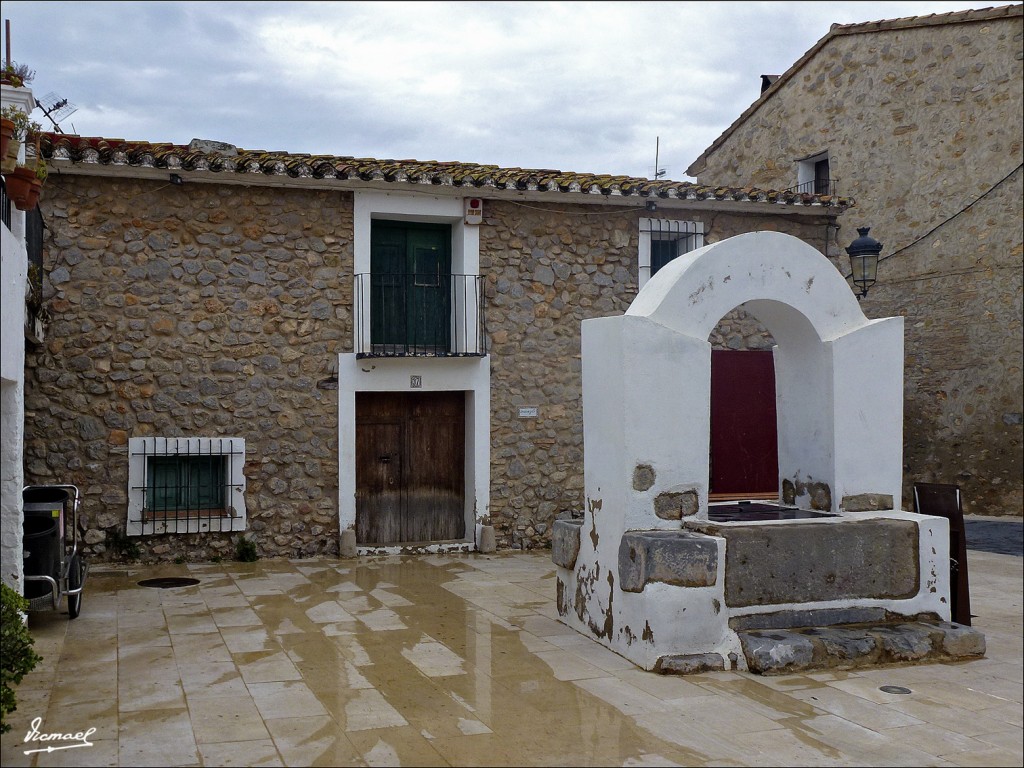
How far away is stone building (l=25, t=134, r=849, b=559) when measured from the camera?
369 inches

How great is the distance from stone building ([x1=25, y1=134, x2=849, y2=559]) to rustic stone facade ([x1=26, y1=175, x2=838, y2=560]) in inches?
0.9

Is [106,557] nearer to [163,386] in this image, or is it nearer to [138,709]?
[163,386]

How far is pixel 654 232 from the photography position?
37.4ft

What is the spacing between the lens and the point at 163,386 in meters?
9.60

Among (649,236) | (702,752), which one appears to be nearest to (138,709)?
(702,752)

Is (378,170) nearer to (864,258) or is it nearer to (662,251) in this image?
(662,251)

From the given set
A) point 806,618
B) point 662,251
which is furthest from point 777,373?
point 662,251

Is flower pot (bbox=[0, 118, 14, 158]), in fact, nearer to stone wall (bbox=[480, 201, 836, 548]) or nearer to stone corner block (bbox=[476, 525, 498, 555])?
stone wall (bbox=[480, 201, 836, 548])

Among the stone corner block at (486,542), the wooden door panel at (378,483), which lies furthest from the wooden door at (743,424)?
the wooden door panel at (378,483)

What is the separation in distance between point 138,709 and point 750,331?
29.4 ft

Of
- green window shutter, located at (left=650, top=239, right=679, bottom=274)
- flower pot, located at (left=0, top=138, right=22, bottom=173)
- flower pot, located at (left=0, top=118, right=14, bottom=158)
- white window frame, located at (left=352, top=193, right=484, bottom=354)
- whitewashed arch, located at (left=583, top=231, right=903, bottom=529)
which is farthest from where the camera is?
green window shutter, located at (left=650, top=239, right=679, bottom=274)

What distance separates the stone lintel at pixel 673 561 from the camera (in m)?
5.75

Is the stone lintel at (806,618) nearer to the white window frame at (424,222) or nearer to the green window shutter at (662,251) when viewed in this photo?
the white window frame at (424,222)

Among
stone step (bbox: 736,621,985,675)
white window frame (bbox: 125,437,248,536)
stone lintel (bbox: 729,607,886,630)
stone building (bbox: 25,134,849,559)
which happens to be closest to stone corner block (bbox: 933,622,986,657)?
stone step (bbox: 736,621,985,675)
